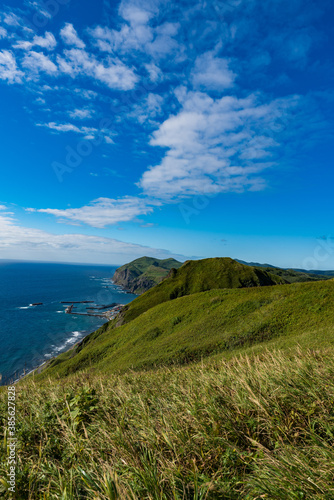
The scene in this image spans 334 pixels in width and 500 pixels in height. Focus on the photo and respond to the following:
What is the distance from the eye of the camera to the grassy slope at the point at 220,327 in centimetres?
3188

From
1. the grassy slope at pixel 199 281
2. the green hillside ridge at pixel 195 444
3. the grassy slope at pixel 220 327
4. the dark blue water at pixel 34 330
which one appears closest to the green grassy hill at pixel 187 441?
the green hillside ridge at pixel 195 444

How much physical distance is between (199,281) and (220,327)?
44.4 meters

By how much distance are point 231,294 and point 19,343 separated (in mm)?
81834

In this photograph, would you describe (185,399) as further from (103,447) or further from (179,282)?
(179,282)

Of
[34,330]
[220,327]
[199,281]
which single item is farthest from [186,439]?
[34,330]

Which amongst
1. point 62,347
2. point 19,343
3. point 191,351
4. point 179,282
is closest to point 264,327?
point 191,351

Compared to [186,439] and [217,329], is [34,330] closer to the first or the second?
[217,329]

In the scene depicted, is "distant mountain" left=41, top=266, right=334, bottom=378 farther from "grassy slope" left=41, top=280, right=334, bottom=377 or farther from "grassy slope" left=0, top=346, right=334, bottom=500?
"grassy slope" left=0, top=346, right=334, bottom=500

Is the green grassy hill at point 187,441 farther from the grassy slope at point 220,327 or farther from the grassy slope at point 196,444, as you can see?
the grassy slope at point 220,327

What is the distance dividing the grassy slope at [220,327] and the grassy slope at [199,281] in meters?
17.2

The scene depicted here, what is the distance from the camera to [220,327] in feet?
130

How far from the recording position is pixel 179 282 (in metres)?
83.9

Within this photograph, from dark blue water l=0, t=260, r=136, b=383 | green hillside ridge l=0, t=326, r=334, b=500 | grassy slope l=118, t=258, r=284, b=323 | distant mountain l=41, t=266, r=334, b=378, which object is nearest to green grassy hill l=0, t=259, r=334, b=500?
green hillside ridge l=0, t=326, r=334, b=500

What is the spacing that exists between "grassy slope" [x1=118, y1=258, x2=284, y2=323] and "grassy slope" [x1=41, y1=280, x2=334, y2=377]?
17.2 meters
